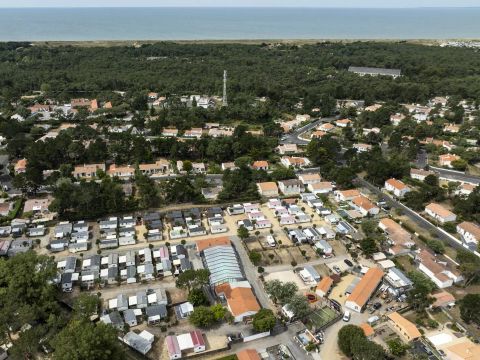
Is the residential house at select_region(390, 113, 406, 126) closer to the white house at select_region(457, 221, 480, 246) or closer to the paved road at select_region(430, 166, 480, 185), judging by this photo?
the paved road at select_region(430, 166, 480, 185)

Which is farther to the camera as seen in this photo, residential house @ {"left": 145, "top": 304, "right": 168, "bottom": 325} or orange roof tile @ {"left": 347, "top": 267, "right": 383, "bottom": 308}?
orange roof tile @ {"left": 347, "top": 267, "right": 383, "bottom": 308}

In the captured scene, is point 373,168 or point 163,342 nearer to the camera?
point 163,342

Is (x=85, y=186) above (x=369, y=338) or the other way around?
above

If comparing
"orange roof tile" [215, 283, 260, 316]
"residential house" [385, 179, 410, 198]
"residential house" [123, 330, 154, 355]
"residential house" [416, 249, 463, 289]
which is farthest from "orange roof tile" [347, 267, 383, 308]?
"residential house" [385, 179, 410, 198]

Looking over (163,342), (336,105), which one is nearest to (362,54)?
(336,105)

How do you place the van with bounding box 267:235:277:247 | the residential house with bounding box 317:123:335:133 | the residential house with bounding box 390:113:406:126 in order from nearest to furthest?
1. the van with bounding box 267:235:277:247
2. the residential house with bounding box 317:123:335:133
3. the residential house with bounding box 390:113:406:126

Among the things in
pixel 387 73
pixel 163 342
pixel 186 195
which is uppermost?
pixel 387 73

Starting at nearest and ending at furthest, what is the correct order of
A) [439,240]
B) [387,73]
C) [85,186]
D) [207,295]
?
[207,295]
[439,240]
[85,186]
[387,73]

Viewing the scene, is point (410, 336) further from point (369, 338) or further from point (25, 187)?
point (25, 187)
